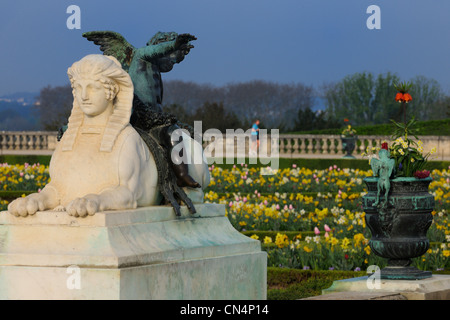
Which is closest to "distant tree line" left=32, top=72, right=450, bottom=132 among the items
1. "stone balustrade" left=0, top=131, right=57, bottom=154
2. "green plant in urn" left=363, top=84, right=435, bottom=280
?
"stone balustrade" left=0, top=131, right=57, bottom=154

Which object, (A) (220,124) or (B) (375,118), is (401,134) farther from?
(B) (375,118)

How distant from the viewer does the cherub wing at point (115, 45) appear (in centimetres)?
726

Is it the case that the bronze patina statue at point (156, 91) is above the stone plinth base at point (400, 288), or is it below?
above

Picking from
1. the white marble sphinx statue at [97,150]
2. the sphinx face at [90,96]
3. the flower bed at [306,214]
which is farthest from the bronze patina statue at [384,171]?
the sphinx face at [90,96]

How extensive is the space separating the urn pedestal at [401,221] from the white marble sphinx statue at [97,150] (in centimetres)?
321

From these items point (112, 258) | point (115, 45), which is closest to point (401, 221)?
point (115, 45)

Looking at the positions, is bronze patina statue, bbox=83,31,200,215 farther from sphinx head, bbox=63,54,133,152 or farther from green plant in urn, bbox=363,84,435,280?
→ green plant in urn, bbox=363,84,435,280

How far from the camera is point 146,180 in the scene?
6.44 m

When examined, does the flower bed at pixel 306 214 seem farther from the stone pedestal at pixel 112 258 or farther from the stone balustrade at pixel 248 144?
the stone balustrade at pixel 248 144

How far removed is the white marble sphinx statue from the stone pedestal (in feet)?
0.56

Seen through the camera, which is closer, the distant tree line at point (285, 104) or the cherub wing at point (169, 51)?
the cherub wing at point (169, 51)

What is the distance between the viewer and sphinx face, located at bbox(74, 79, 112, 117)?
6.19 metres

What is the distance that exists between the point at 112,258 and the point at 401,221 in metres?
4.00
